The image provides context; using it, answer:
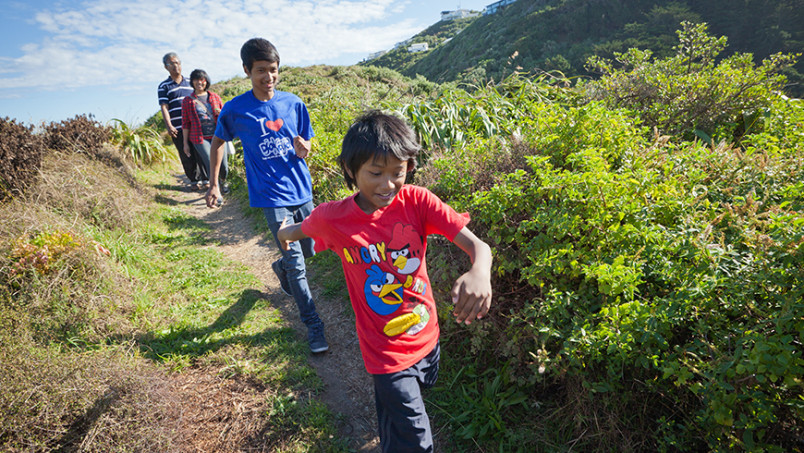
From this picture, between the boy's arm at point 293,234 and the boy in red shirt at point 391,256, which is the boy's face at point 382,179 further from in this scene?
the boy's arm at point 293,234

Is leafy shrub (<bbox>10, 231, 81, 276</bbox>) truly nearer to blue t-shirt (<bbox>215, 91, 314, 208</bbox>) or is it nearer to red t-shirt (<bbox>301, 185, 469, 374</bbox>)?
blue t-shirt (<bbox>215, 91, 314, 208</bbox>)

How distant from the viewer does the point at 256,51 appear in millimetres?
2797

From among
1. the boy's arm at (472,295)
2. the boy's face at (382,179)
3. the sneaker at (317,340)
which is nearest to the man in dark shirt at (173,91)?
the sneaker at (317,340)

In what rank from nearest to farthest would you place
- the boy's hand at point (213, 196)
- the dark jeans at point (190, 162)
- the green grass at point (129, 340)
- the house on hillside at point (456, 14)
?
1. the green grass at point (129, 340)
2. the boy's hand at point (213, 196)
3. the dark jeans at point (190, 162)
4. the house on hillside at point (456, 14)

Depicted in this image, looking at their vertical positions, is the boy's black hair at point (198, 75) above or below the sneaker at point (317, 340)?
above

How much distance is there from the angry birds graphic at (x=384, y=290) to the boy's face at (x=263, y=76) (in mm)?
1949

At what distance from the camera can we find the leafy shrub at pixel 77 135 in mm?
6605

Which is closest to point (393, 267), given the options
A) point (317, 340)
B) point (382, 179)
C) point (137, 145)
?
point (382, 179)

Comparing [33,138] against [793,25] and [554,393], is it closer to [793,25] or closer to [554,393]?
[554,393]

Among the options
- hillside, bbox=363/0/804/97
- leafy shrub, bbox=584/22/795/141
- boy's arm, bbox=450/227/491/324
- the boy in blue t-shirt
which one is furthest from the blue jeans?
hillside, bbox=363/0/804/97

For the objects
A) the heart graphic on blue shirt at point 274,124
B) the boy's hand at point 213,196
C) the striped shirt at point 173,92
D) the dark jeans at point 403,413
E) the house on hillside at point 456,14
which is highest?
the house on hillside at point 456,14

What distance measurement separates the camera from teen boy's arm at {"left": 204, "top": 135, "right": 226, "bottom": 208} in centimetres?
293

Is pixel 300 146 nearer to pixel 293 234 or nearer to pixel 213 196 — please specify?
pixel 213 196

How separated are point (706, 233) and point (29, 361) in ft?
12.6
